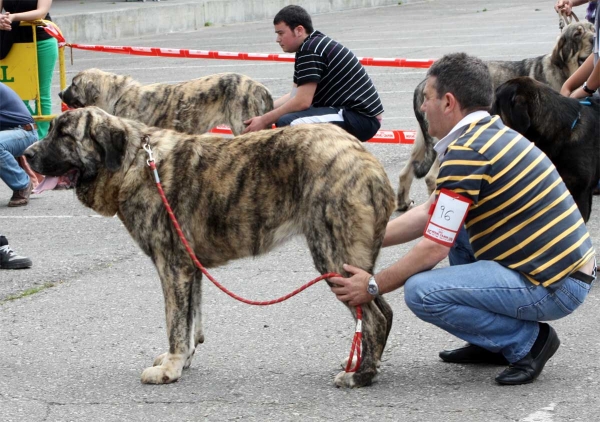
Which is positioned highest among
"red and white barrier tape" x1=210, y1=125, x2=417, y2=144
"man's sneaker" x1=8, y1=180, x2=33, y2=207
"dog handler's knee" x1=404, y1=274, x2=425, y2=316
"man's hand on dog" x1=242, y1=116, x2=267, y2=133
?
"dog handler's knee" x1=404, y1=274, x2=425, y2=316

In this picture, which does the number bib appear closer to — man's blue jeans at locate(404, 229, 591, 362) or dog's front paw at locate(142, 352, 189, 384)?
man's blue jeans at locate(404, 229, 591, 362)

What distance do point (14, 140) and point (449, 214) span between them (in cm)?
580

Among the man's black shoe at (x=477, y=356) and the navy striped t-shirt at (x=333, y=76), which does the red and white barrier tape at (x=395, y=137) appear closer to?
the navy striped t-shirt at (x=333, y=76)

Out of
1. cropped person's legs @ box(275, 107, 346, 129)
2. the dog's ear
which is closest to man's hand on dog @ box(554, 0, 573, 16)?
cropped person's legs @ box(275, 107, 346, 129)

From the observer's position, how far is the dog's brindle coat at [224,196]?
4.80 meters

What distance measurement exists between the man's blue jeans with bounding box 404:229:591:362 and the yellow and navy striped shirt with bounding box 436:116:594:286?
0.08 meters

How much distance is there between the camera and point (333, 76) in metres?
8.30

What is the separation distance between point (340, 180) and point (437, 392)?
1.07 metres

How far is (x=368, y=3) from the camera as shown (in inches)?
1227

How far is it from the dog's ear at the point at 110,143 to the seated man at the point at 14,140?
4.31m

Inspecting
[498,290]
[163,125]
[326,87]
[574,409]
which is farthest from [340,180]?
[163,125]

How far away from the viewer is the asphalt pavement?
15.2 feet

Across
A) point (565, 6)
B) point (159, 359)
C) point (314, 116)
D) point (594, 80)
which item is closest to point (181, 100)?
point (314, 116)

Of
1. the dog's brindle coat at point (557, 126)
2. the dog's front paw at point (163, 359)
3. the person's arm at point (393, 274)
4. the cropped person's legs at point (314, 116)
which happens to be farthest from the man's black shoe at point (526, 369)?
the cropped person's legs at point (314, 116)
